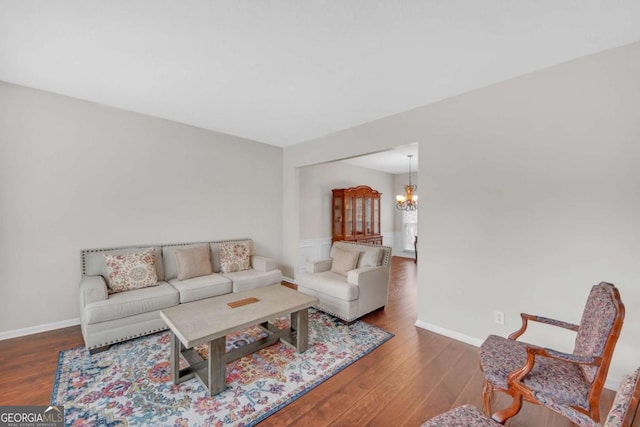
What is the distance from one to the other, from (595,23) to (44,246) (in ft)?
17.0

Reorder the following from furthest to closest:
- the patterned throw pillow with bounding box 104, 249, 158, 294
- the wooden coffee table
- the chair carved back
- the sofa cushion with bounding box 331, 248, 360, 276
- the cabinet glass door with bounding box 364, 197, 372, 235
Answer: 1. the cabinet glass door with bounding box 364, 197, 372, 235
2. the sofa cushion with bounding box 331, 248, 360, 276
3. the patterned throw pillow with bounding box 104, 249, 158, 294
4. the wooden coffee table
5. the chair carved back

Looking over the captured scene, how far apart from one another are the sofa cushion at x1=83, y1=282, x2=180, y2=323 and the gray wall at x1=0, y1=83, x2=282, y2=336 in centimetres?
83

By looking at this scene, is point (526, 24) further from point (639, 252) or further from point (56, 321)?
point (56, 321)

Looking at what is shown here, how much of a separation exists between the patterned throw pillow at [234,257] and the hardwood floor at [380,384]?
1654 millimetres

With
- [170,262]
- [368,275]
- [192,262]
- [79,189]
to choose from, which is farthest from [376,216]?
[79,189]

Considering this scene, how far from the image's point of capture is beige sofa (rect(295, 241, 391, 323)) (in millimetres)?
3064

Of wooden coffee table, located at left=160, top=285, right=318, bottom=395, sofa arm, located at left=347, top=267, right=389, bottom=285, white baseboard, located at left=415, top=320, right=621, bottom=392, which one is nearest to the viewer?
wooden coffee table, located at left=160, top=285, right=318, bottom=395

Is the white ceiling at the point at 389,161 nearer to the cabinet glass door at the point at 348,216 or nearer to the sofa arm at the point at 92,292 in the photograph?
the cabinet glass door at the point at 348,216

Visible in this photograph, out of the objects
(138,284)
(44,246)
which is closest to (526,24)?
(138,284)

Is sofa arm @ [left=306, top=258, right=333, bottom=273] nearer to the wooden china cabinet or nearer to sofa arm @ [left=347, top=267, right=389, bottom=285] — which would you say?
sofa arm @ [left=347, top=267, right=389, bottom=285]

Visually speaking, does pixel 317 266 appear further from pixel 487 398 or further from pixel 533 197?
pixel 533 197

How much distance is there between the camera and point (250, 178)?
14.7 feet

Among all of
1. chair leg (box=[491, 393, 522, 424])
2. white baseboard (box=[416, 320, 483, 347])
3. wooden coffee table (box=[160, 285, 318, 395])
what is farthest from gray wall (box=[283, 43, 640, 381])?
wooden coffee table (box=[160, 285, 318, 395])

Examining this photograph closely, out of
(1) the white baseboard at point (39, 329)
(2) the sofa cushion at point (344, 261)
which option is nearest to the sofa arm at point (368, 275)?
(2) the sofa cushion at point (344, 261)
